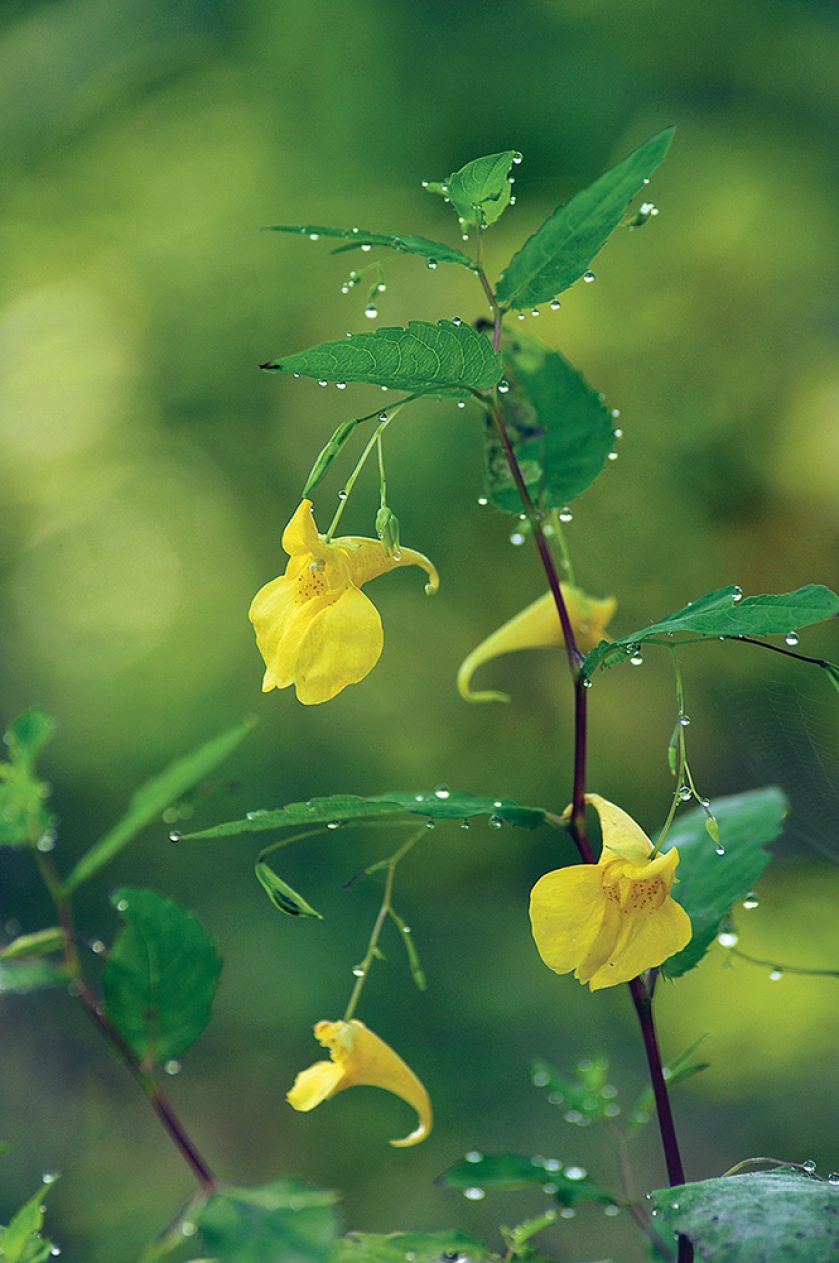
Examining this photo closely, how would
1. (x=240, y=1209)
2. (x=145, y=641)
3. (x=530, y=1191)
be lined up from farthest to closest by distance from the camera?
(x=145, y=641) < (x=530, y=1191) < (x=240, y=1209)

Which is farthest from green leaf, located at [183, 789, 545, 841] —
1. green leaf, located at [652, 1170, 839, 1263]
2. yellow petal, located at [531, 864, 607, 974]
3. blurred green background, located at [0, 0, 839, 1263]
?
blurred green background, located at [0, 0, 839, 1263]

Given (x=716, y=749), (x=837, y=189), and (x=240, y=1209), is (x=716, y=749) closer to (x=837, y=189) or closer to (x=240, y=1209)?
(x=837, y=189)

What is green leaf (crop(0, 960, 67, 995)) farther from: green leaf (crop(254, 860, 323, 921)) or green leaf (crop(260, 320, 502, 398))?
green leaf (crop(260, 320, 502, 398))

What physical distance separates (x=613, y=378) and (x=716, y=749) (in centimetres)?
67

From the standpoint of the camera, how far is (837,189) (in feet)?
6.70

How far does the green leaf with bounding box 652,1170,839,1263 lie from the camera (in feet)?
1.09

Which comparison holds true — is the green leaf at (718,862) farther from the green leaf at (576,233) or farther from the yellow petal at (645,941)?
the green leaf at (576,233)

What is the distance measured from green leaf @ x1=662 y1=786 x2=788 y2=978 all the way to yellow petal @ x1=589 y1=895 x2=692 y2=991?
7 cm

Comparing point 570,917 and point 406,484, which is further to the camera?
point 406,484

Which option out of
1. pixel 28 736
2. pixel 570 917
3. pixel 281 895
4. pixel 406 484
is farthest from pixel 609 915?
pixel 406 484

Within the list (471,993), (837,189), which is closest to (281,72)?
(837,189)

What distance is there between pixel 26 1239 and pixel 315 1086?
114 mm

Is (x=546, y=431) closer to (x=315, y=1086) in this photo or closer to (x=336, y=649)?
(x=336, y=649)

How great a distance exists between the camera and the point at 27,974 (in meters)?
0.56
